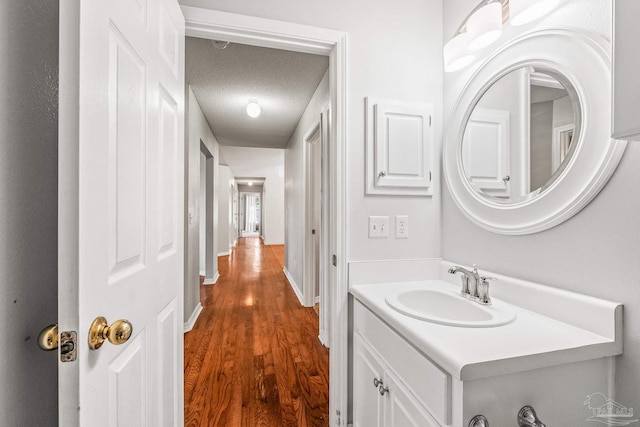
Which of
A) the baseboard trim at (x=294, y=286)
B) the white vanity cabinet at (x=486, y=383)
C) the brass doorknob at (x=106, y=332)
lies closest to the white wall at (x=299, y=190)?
the baseboard trim at (x=294, y=286)

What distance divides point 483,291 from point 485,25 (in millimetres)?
1083

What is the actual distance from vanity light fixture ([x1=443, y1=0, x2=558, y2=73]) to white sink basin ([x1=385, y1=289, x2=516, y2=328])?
1072 mm

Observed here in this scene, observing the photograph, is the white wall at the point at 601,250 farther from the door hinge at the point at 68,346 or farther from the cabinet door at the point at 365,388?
the door hinge at the point at 68,346

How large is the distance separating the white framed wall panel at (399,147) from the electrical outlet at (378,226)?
5.4 inches

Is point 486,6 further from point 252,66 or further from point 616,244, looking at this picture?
point 252,66

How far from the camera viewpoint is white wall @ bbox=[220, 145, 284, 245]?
7.43m

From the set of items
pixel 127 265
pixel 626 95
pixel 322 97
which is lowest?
pixel 127 265

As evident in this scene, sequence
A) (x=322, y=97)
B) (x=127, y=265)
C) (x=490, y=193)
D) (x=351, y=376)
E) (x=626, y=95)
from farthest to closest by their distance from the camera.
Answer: (x=322, y=97), (x=351, y=376), (x=490, y=193), (x=127, y=265), (x=626, y=95)

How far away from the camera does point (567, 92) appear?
97cm

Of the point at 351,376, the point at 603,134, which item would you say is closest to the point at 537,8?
the point at 603,134

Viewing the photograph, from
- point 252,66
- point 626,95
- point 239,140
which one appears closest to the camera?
point 626,95

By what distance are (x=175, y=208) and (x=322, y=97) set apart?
1933 mm

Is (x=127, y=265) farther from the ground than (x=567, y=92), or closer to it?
closer to it

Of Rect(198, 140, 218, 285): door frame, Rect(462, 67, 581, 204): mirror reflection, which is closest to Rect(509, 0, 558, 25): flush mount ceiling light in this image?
Rect(462, 67, 581, 204): mirror reflection
